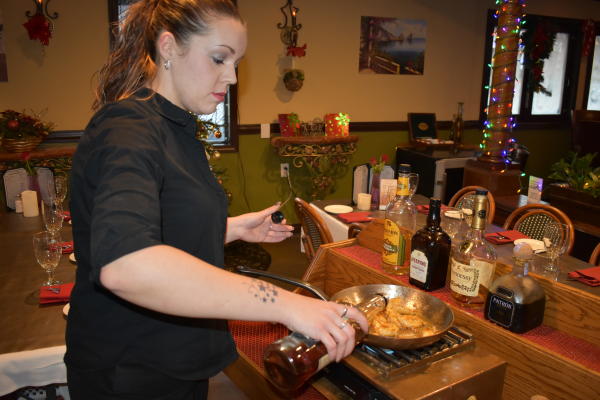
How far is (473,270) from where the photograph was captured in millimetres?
1376

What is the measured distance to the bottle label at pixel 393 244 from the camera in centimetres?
159

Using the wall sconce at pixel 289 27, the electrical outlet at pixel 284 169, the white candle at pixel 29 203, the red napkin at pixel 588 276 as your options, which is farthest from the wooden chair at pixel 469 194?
the white candle at pixel 29 203

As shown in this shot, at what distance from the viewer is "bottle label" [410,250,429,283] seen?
150 cm

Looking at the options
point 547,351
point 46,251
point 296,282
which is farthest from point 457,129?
point 296,282

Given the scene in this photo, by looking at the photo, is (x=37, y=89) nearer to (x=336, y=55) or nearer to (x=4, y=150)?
(x=4, y=150)

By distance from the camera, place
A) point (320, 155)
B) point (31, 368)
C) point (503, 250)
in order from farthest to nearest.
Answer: point (320, 155) < point (503, 250) < point (31, 368)

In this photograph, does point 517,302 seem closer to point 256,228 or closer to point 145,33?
point 256,228

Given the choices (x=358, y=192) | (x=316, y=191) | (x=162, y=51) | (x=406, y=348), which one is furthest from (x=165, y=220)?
(x=316, y=191)

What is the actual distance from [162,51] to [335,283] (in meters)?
1.15

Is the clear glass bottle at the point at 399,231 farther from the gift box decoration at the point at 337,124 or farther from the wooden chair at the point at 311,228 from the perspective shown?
the gift box decoration at the point at 337,124

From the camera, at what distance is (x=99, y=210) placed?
2.25ft

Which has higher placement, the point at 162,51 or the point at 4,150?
the point at 162,51

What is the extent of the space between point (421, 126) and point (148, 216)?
17.1 ft

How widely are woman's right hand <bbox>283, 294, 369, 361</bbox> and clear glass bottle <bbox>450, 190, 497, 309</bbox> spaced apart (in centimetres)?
70
